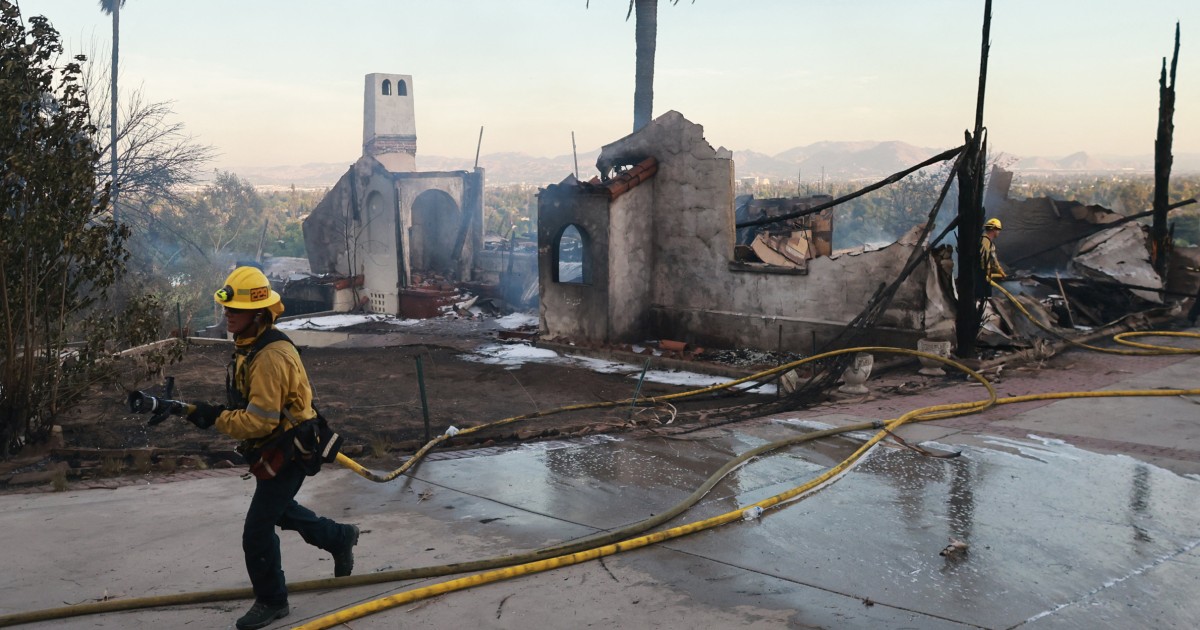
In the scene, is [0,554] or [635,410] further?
[635,410]

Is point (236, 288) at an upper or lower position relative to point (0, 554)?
upper

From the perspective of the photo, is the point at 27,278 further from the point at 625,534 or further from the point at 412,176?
the point at 412,176

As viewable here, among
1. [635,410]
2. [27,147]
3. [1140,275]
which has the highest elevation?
[27,147]

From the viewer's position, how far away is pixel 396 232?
27.5m

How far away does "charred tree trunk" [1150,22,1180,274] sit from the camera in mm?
17250

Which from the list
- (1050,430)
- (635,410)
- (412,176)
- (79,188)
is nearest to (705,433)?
(635,410)

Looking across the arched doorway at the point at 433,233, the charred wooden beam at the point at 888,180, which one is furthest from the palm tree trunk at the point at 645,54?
the charred wooden beam at the point at 888,180

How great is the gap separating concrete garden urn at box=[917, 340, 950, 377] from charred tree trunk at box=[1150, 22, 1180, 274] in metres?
7.63

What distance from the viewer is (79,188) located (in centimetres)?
895

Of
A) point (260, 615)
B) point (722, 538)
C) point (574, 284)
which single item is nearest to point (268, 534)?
point (260, 615)

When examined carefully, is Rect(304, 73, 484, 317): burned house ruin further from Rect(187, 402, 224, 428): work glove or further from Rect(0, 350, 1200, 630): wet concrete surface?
Rect(187, 402, 224, 428): work glove

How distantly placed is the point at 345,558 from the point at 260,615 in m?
0.54

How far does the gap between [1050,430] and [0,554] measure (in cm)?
799

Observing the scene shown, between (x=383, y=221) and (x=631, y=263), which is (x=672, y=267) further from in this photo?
(x=383, y=221)
